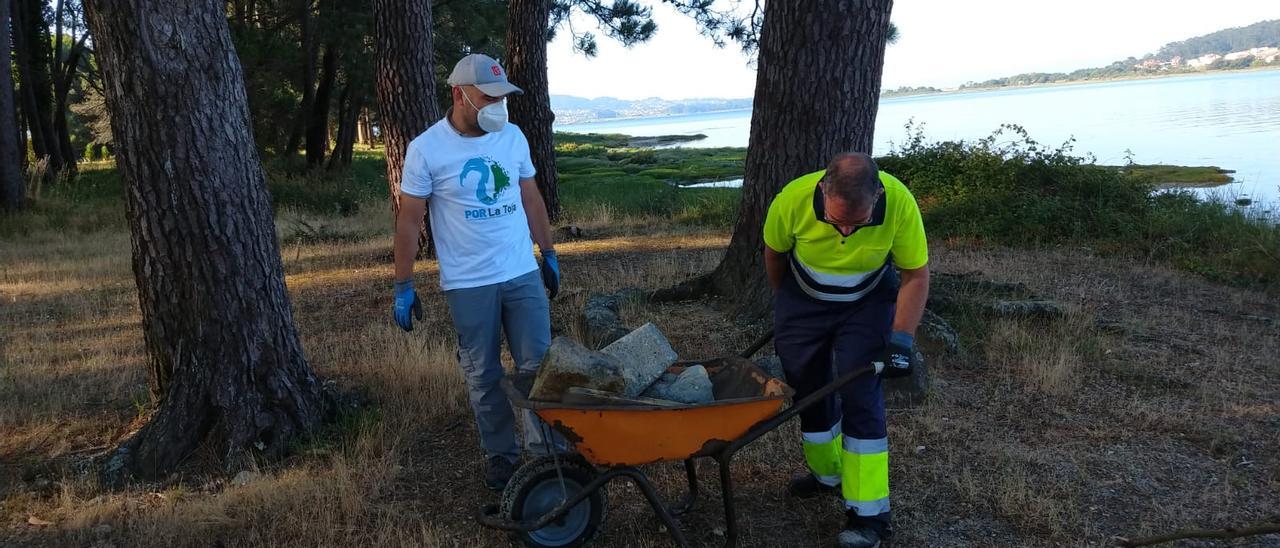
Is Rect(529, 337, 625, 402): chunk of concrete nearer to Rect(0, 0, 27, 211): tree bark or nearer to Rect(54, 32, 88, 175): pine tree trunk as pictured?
Rect(0, 0, 27, 211): tree bark

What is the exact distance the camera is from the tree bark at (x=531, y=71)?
39.3ft

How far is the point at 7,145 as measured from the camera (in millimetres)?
14289

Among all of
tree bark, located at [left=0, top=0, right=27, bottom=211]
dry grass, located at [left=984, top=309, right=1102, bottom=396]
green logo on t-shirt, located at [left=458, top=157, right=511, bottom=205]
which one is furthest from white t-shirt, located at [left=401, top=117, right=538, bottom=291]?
tree bark, located at [left=0, top=0, right=27, bottom=211]

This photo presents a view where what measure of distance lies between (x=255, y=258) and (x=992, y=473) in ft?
11.9

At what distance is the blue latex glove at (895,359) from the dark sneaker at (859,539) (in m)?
0.64

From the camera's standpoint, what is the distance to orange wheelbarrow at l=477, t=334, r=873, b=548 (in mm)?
3004

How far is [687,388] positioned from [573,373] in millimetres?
514

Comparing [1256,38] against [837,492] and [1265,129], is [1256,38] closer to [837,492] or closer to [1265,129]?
[1265,129]

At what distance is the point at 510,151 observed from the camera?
153 inches

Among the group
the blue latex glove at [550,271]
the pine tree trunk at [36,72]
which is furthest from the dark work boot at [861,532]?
the pine tree trunk at [36,72]

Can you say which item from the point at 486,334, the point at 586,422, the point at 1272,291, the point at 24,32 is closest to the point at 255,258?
the point at 486,334

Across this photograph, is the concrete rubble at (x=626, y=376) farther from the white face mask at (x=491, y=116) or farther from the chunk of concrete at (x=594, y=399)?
the white face mask at (x=491, y=116)

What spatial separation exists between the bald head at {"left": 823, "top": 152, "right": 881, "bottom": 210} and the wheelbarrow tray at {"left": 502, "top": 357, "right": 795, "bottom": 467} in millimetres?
687

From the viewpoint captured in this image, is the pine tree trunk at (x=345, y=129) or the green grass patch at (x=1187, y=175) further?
the pine tree trunk at (x=345, y=129)
